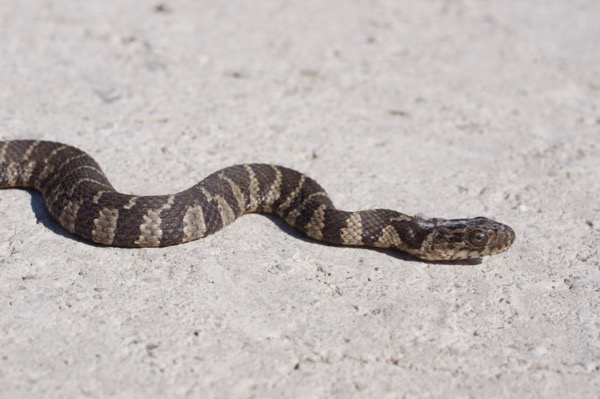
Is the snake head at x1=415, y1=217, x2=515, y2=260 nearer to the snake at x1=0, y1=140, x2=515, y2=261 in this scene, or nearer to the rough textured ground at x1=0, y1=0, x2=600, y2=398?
the snake at x1=0, y1=140, x2=515, y2=261

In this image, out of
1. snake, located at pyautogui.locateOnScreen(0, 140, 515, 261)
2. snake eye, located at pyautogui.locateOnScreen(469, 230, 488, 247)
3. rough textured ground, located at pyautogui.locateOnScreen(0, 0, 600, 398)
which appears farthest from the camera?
snake eye, located at pyautogui.locateOnScreen(469, 230, 488, 247)

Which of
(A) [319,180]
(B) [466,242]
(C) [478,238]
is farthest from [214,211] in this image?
(C) [478,238]

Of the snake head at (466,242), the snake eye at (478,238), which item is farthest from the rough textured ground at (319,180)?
the snake eye at (478,238)

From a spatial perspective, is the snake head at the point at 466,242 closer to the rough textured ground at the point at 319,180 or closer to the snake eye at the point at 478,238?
the snake eye at the point at 478,238

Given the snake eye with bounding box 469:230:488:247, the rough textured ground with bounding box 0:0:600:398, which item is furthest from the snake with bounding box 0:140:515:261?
the rough textured ground with bounding box 0:0:600:398

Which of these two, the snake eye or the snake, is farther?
the snake eye

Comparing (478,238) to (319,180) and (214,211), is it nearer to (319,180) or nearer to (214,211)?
(319,180)

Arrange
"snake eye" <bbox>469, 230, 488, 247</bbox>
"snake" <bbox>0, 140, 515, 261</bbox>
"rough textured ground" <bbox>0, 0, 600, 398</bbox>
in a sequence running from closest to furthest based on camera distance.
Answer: "rough textured ground" <bbox>0, 0, 600, 398</bbox>, "snake" <bbox>0, 140, 515, 261</bbox>, "snake eye" <bbox>469, 230, 488, 247</bbox>

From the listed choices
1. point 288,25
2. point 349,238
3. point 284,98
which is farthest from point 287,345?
point 288,25

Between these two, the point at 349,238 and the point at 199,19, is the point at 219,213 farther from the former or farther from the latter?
the point at 199,19
